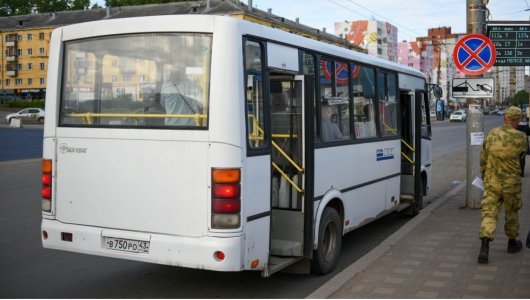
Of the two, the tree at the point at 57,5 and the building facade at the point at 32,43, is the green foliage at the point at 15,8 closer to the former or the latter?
the tree at the point at 57,5

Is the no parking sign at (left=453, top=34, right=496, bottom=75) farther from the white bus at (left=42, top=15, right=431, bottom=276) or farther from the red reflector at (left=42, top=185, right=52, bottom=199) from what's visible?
the red reflector at (left=42, top=185, right=52, bottom=199)

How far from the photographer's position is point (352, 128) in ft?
24.8

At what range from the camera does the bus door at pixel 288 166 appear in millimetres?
6125

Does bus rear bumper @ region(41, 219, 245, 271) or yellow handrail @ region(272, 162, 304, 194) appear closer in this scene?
bus rear bumper @ region(41, 219, 245, 271)

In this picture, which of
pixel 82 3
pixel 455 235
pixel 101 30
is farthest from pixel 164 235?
pixel 82 3

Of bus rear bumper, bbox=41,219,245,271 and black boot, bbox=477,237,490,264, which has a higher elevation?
bus rear bumper, bbox=41,219,245,271

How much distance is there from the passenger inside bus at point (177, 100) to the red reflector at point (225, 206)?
0.71m

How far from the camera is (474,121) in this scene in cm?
1085

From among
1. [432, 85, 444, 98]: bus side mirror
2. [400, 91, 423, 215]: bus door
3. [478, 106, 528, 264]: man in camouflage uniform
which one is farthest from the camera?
[432, 85, 444, 98]: bus side mirror

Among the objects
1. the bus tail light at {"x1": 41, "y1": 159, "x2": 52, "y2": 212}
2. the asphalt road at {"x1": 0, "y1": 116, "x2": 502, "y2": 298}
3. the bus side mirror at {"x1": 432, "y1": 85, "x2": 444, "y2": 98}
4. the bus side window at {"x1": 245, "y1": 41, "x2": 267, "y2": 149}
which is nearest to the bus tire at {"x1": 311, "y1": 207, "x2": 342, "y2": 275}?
the asphalt road at {"x1": 0, "y1": 116, "x2": 502, "y2": 298}

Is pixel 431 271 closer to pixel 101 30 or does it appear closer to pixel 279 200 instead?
pixel 279 200

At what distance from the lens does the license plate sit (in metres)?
5.35

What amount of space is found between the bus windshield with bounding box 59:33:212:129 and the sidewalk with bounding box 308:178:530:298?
2124mm

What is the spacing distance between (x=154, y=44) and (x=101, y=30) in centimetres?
65
